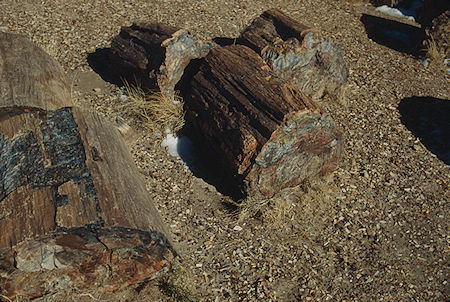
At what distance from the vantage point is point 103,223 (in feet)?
10.3

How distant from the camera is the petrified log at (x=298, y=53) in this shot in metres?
5.59

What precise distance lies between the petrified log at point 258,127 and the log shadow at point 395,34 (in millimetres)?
3657

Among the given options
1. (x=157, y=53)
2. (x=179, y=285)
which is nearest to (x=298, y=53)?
(x=157, y=53)

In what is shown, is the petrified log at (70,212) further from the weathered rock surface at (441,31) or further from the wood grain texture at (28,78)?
the weathered rock surface at (441,31)

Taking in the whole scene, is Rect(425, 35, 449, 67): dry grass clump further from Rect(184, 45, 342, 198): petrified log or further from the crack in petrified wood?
the crack in petrified wood

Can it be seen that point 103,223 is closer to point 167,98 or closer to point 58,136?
point 58,136

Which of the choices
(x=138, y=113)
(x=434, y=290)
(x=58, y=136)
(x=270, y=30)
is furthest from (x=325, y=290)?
(x=270, y=30)

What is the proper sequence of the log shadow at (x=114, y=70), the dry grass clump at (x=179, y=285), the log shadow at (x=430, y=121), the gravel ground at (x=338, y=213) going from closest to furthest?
the dry grass clump at (x=179, y=285)
the gravel ground at (x=338, y=213)
the log shadow at (x=430, y=121)
the log shadow at (x=114, y=70)

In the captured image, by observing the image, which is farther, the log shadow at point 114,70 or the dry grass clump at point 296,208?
the log shadow at point 114,70

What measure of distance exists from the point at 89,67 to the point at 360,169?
370 centimetres

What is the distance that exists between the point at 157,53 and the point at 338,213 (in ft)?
8.72

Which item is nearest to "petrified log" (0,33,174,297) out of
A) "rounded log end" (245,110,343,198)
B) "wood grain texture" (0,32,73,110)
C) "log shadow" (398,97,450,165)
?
"wood grain texture" (0,32,73,110)

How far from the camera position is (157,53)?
17.8 feet

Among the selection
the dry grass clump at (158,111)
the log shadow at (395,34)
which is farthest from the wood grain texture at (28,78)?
the log shadow at (395,34)
